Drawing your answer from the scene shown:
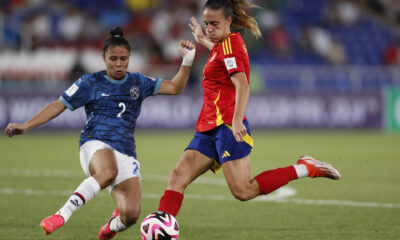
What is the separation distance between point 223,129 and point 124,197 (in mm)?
1036

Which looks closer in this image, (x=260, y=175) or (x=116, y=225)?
(x=116, y=225)

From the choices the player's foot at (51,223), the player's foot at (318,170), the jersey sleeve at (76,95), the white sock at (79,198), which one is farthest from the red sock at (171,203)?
the player's foot at (318,170)

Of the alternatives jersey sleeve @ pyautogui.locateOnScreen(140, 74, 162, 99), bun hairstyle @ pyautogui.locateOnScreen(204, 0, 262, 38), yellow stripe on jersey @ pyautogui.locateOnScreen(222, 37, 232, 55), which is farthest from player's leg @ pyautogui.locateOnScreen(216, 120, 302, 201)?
bun hairstyle @ pyautogui.locateOnScreen(204, 0, 262, 38)

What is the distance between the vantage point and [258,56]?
2252 centimetres

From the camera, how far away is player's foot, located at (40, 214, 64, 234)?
5.03 meters

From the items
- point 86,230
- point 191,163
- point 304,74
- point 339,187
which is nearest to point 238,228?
point 191,163

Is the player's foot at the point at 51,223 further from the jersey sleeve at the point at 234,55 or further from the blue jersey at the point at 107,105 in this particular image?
the jersey sleeve at the point at 234,55

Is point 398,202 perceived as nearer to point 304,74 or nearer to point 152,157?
point 152,157

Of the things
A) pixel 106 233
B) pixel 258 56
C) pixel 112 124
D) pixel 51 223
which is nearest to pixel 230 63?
pixel 112 124

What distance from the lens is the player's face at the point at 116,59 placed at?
5.73 m

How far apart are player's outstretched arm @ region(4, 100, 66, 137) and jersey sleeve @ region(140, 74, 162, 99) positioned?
0.75m

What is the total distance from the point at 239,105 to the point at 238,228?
1.45m

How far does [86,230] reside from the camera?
620 cm

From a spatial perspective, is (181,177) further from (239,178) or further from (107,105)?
(107,105)
